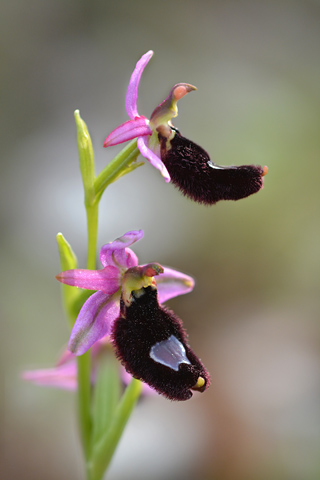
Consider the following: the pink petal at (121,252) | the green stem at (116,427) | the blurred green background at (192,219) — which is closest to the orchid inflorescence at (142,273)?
the pink petal at (121,252)

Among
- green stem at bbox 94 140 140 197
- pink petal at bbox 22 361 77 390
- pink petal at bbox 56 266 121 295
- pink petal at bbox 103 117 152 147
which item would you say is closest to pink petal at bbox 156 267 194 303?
pink petal at bbox 56 266 121 295

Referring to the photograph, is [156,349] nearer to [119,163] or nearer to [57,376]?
[119,163]

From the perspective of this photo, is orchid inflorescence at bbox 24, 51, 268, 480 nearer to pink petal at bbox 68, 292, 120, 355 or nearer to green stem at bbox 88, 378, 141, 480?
pink petal at bbox 68, 292, 120, 355

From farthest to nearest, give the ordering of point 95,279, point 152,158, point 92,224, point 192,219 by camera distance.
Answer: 1. point 192,219
2. point 92,224
3. point 95,279
4. point 152,158

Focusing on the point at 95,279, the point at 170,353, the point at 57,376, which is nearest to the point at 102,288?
the point at 95,279

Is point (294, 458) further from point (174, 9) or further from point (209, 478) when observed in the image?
point (174, 9)

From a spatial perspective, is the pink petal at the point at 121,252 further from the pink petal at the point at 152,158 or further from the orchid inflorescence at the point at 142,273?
the pink petal at the point at 152,158

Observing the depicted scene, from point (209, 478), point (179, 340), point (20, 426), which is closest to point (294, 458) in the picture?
point (209, 478)
